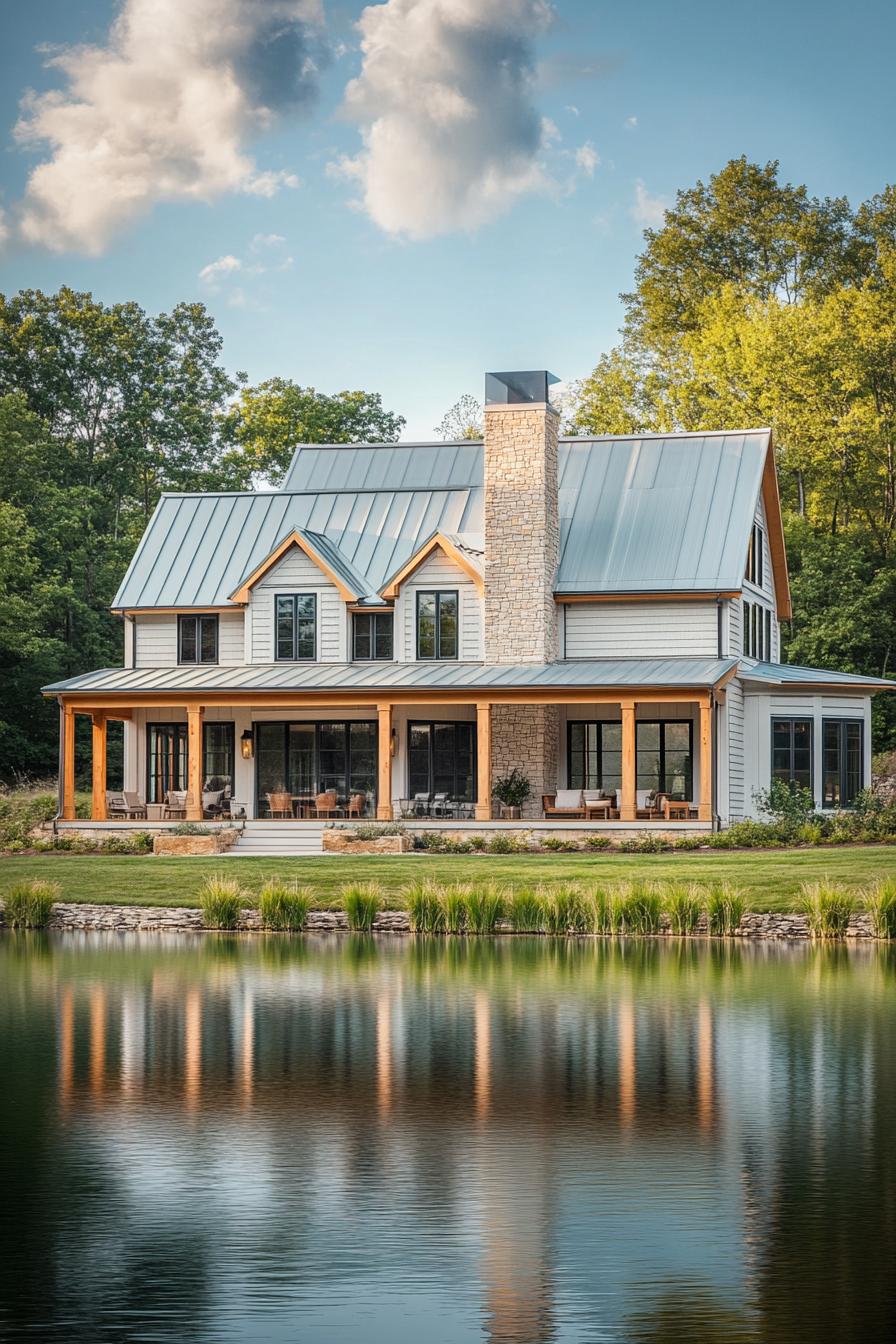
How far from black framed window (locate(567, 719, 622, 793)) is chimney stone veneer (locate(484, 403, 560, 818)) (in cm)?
55

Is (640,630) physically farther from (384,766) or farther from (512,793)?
(384,766)

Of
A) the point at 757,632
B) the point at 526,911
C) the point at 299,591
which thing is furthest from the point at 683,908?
the point at 757,632

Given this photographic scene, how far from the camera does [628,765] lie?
37750mm

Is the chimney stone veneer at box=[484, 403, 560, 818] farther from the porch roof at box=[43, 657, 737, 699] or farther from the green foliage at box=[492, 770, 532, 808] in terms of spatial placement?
the porch roof at box=[43, 657, 737, 699]

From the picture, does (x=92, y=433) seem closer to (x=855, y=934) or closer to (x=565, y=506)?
(x=565, y=506)

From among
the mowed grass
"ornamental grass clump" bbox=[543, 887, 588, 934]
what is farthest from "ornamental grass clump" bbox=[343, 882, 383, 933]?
"ornamental grass clump" bbox=[543, 887, 588, 934]

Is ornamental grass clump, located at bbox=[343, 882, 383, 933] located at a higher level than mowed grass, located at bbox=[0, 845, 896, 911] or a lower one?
lower

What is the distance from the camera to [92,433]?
2606 inches

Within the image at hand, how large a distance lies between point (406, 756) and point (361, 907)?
13571 millimetres

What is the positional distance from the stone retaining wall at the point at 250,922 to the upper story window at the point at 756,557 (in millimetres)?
16138

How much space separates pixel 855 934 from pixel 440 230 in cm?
3302

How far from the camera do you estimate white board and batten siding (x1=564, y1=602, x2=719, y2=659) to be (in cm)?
4072

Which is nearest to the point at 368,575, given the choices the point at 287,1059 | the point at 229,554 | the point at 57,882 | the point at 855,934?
the point at 229,554

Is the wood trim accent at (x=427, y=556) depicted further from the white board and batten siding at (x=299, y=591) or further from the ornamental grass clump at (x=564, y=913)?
the ornamental grass clump at (x=564, y=913)
